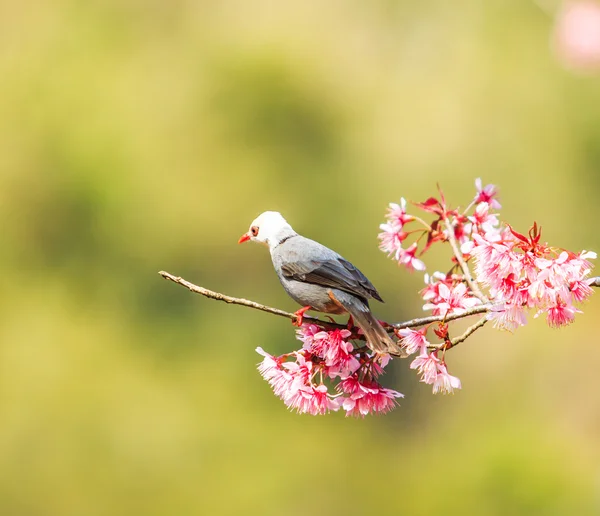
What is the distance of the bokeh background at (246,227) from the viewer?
17.4 meters

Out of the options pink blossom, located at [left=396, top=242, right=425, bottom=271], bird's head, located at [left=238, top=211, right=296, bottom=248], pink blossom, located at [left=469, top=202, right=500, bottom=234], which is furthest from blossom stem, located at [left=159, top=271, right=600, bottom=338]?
bird's head, located at [left=238, top=211, right=296, bottom=248]

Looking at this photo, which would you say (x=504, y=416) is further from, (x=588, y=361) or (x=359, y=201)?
(x=359, y=201)

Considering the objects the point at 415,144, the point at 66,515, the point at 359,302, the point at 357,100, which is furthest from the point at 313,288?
the point at 357,100

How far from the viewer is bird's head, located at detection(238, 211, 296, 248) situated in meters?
4.12

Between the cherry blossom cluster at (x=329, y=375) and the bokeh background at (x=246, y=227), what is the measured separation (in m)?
13.7

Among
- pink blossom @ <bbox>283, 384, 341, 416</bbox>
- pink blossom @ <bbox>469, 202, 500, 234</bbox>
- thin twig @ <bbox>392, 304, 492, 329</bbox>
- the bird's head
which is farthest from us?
the bird's head

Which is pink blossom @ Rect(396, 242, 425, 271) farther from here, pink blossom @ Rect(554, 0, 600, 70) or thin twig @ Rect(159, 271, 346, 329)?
pink blossom @ Rect(554, 0, 600, 70)

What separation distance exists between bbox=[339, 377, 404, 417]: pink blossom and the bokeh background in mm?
13620

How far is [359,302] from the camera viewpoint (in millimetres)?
3400

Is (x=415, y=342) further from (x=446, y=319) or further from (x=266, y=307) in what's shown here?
(x=266, y=307)

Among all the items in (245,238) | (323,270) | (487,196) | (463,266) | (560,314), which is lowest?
(560,314)

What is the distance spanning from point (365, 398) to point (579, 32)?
35.8ft

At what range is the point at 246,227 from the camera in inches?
753

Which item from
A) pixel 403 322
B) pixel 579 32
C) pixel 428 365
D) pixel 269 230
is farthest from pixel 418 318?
pixel 579 32
